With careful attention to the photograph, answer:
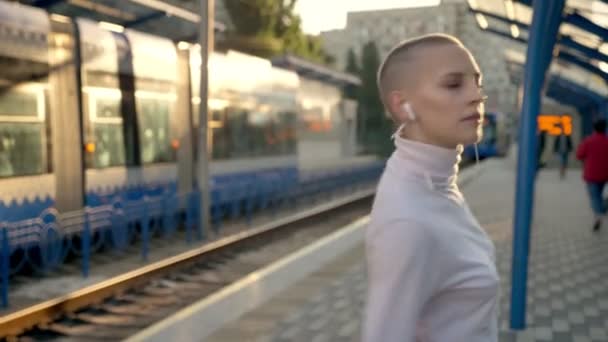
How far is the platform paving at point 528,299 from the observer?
622 centimetres

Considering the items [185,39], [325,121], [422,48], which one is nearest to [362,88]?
[325,121]

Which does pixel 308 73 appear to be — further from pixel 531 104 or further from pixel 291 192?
pixel 531 104

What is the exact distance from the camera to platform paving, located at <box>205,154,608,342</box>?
6.22 m

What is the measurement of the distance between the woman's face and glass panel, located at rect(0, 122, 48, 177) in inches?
332

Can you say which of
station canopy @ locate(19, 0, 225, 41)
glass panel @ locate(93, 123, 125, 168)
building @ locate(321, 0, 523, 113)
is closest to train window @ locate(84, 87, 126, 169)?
glass panel @ locate(93, 123, 125, 168)

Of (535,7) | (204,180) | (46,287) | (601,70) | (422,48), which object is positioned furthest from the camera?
(601,70)

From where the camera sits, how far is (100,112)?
445 inches

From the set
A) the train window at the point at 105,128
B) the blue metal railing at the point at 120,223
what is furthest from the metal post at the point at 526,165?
the train window at the point at 105,128

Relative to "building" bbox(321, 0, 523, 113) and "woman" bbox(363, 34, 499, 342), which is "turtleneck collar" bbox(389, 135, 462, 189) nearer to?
"woman" bbox(363, 34, 499, 342)

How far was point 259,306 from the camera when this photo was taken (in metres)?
7.28

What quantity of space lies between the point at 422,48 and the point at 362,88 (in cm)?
3228

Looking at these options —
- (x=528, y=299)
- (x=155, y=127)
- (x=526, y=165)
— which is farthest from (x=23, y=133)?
(x=526, y=165)

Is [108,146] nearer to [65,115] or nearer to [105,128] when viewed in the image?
[105,128]

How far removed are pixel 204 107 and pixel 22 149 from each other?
3.91 meters
